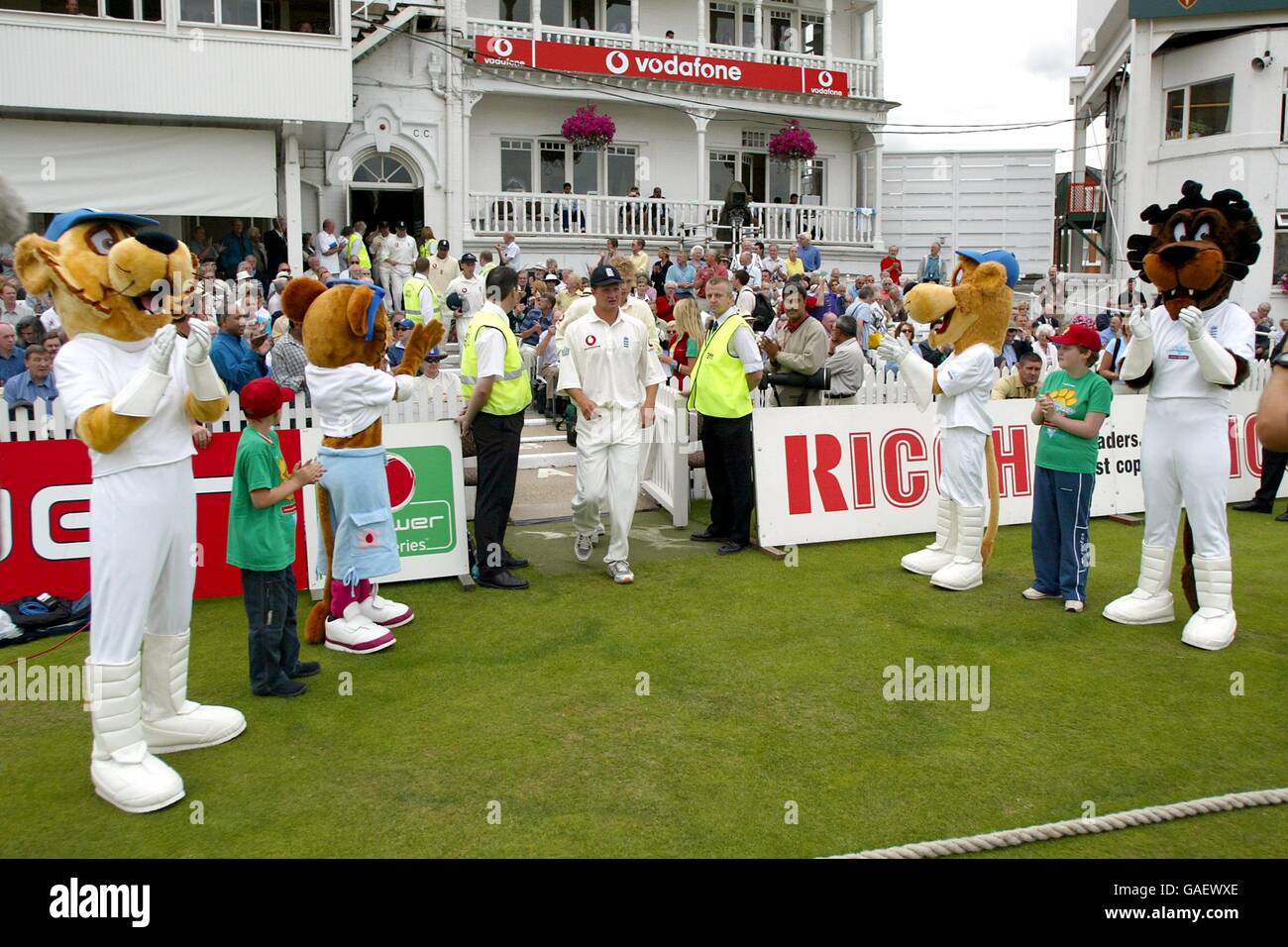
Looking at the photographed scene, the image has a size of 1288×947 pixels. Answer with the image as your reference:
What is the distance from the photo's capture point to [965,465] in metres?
7.59

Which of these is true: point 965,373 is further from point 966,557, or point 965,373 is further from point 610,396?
point 610,396

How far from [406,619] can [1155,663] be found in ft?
15.1

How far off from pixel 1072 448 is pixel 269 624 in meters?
5.22

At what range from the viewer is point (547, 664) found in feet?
19.7

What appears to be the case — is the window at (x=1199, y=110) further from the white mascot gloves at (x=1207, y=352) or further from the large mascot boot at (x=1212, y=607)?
the large mascot boot at (x=1212, y=607)

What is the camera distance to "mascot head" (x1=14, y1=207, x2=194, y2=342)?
4285mm

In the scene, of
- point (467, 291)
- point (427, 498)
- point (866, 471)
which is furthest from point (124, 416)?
point (467, 291)

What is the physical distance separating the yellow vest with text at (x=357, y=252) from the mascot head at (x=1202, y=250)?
1459cm

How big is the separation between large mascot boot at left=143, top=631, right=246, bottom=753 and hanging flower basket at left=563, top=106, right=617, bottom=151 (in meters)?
21.1

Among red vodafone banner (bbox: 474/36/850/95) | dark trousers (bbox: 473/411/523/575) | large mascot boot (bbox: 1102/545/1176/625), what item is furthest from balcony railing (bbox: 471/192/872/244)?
large mascot boot (bbox: 1102/545/1176/625)

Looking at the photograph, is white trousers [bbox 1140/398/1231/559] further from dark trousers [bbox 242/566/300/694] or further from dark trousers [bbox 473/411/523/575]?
dark trousers [bbox 242/566/300/694]

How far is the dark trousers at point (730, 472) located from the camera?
865cm
